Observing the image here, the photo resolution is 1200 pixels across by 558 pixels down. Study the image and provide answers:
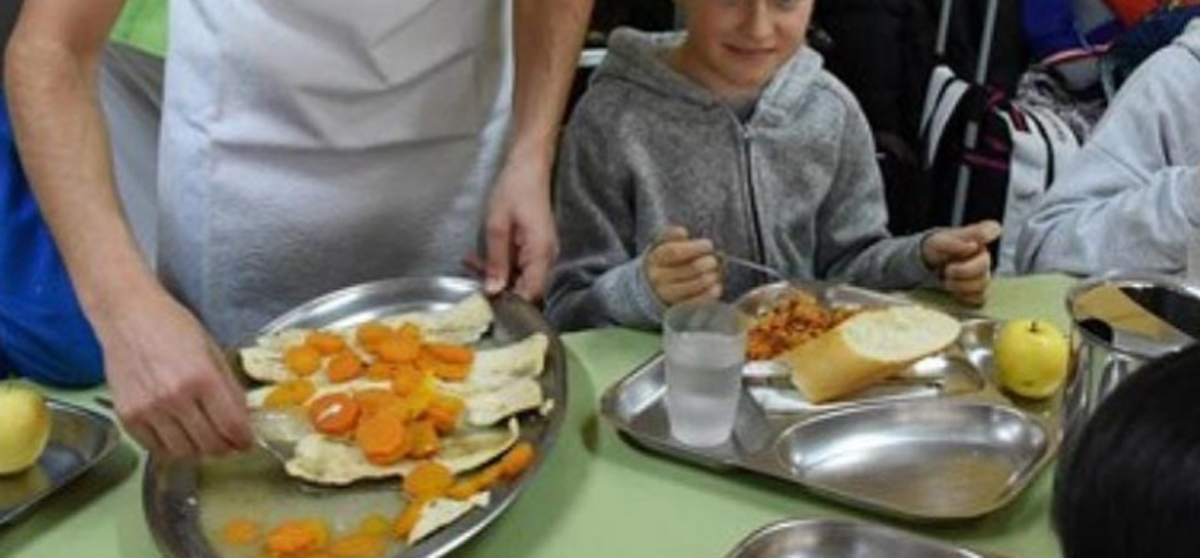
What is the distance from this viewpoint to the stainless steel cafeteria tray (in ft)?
3.32

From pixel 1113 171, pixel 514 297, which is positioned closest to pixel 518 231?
pixel 514 297

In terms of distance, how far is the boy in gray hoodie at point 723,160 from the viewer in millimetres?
1481

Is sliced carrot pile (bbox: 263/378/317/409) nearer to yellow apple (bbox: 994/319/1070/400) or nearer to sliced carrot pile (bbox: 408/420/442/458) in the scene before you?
sliced carrot pile (bbox: 408/420/442/458)

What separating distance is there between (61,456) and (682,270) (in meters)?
0.58

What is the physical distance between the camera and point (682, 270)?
124 centimetres

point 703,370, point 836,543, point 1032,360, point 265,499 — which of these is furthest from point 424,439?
point 1032,360

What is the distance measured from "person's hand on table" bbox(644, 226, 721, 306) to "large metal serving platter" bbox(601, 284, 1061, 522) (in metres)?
0.07

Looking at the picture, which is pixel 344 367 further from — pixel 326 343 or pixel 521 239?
pixel 521 239

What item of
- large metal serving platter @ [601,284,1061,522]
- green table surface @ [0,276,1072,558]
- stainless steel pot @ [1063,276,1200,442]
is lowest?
green table surface @ [0,276,1072,558]

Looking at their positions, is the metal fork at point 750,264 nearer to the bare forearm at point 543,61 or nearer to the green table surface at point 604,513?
the bare forearm at point 543,61

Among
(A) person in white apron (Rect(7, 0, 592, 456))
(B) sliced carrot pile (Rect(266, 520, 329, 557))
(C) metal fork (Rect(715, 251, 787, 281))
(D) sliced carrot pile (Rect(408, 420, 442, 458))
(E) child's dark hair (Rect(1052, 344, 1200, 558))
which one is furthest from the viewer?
(C) metal fork (Rect(715, 251, 787, 281))

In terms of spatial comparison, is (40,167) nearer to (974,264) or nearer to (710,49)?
(710,49)

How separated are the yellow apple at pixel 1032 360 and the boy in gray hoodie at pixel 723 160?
0.28 metres

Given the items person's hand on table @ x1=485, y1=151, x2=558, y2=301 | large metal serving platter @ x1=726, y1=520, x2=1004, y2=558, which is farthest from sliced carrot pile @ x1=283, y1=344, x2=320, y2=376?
large metal serving platter @ x1=726, y1=520, x2=1004, y2=558
